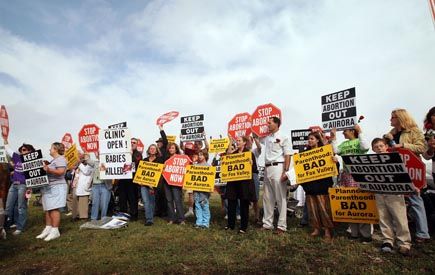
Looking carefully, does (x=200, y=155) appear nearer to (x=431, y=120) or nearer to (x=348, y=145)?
(x=348, y=145)

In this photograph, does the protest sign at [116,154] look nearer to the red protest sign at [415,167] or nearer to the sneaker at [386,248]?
the sneaker at [386,248]

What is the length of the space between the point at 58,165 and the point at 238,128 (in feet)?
20.4

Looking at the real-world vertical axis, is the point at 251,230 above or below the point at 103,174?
below

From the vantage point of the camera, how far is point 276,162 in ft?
27.6

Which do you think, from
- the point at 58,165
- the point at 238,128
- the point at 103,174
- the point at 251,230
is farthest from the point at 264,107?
the point at 58,165

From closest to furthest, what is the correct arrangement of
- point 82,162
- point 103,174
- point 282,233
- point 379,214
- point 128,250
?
point 379,214 → point 128,250 → point 282,233 → point 103,174 → point 82,162

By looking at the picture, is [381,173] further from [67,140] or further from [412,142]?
[67,140]

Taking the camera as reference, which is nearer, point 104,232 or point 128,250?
point 128,250

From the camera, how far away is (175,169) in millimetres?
10039

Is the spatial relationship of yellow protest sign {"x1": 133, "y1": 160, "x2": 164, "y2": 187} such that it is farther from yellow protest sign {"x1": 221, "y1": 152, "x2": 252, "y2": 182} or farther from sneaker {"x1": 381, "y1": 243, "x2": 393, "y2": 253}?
sneaker {"x1": 381, "y1": 243, "x2": 393, "y2": 253}

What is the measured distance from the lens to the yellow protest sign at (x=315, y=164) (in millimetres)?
7391

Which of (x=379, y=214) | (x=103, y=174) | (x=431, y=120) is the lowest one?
(x=379, y=214)

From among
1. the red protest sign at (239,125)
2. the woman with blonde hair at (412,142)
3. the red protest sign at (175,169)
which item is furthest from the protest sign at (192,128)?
the woman with blonde hair at (412,142)

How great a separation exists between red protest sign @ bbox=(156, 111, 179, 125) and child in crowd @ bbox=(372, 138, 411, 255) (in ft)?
23.6
